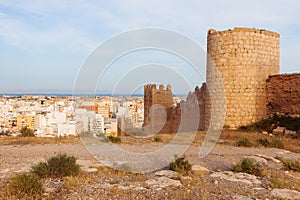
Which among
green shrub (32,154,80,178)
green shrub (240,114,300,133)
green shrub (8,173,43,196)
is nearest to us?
green shrub (8,173,43,196)

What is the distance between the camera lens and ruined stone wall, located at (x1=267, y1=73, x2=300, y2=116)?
41.1 feet

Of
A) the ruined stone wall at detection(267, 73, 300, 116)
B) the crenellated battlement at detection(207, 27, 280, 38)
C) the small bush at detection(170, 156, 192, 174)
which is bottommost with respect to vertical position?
the small bush at detection(170, 156, 192, 174)

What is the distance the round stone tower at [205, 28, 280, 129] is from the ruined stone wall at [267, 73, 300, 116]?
0.33 metres

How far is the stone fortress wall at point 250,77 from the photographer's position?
12.9m

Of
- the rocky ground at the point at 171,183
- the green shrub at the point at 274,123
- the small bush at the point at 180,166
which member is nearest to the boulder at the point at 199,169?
the rocky ground at the point at 171,183

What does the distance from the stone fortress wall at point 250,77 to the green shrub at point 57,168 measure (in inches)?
372

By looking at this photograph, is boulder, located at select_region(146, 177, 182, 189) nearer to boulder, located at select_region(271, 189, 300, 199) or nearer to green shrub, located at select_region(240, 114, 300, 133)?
boulder, located at select_region(271, 189, 300, 199)

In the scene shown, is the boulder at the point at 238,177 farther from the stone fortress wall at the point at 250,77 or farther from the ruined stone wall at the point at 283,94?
the ruined stone wall at the point at 283,94

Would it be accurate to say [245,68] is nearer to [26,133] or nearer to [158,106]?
[158,106]

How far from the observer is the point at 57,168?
5.04m

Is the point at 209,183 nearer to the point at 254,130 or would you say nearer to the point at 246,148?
the point at 246,148

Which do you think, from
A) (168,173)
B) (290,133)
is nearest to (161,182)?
(168,173)

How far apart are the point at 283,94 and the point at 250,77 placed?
1629 millimetres

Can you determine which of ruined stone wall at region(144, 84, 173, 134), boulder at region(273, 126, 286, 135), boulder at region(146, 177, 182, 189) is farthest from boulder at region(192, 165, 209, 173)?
ruined stone wall at region(144, 84, 173, 134)
